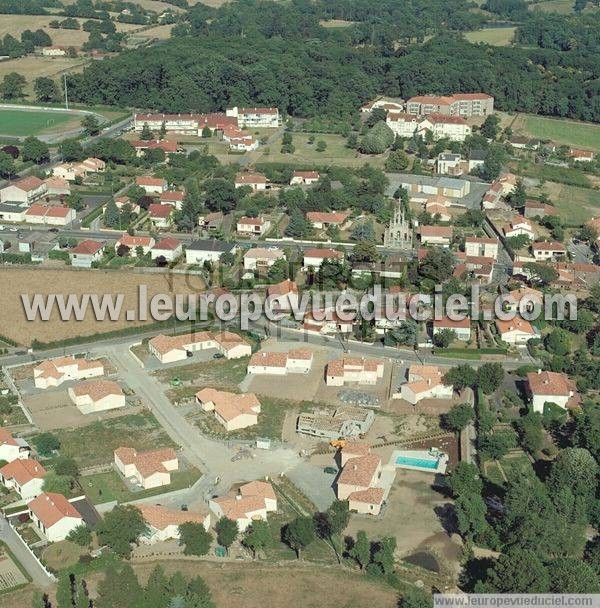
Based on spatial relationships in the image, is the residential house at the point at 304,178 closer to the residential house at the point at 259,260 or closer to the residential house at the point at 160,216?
the residential house at the point at 160,216

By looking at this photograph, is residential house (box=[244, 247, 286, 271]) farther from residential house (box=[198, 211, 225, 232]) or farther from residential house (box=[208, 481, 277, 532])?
residential house (box=[208, 481, 277, 532])

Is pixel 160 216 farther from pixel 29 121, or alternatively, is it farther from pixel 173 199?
pixel 29 121

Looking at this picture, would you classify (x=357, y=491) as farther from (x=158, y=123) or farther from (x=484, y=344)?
(x=158, y=123)

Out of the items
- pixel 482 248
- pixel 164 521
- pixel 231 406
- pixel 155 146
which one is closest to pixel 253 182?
pixel 155 146

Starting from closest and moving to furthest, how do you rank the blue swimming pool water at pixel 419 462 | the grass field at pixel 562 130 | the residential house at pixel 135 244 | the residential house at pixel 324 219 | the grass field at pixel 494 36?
the blue swimming pool water at pixel 419 462 → the residential house at pixel 135 244 → the residential house at pixel 324 219 → the grass field at pixel 562 130 → the grass field at pixel 494 36

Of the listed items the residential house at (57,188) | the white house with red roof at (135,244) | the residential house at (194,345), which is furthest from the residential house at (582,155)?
the residential house at (194,345)

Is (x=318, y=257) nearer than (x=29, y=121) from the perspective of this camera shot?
Yes
